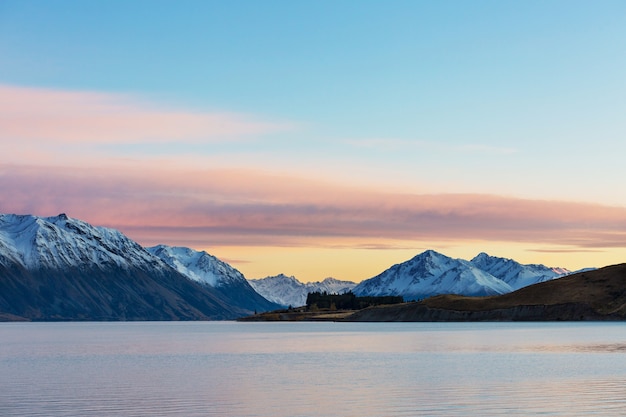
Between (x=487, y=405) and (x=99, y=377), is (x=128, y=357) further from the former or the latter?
(x=487, y=405)

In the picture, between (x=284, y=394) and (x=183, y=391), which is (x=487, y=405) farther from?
(x=183, y=391)

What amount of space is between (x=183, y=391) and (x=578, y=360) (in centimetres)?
5089

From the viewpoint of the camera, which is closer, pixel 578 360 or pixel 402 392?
pixel 402 392

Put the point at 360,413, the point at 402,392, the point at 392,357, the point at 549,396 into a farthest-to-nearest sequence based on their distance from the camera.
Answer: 1. the point at 392,357
2. the point at 402,392
3. the point at 549,396
4. the point at 360,413

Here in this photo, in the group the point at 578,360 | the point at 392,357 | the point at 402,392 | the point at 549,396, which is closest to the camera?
the point at 549,396

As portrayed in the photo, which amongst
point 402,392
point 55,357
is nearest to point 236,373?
point 402,392

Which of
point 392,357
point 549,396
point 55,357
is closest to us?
point 549,396

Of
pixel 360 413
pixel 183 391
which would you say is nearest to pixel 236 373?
pixel 183 391

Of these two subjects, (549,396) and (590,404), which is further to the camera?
(549,396)

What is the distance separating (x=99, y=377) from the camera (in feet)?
295

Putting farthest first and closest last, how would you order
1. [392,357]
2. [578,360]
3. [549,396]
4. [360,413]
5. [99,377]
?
[392,357] < [578,360] < [99,377] < [549,396] < [360,413]

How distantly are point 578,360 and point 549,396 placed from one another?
4051 cm

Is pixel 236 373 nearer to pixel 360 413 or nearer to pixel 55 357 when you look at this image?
pixel 360 413

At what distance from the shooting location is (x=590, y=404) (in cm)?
6303
